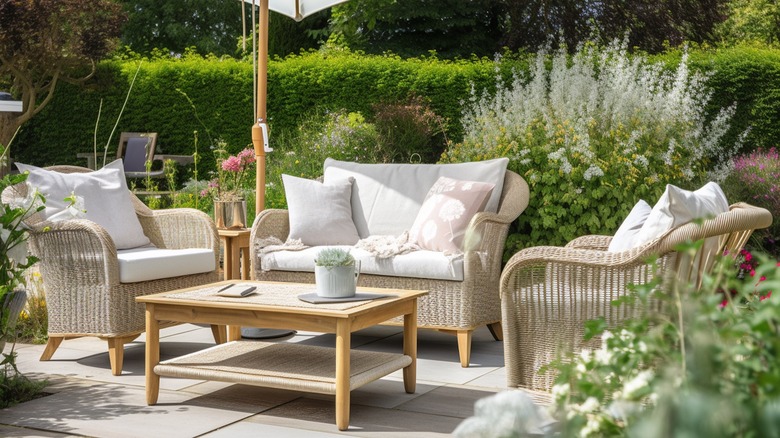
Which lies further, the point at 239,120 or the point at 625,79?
the point at 239,120

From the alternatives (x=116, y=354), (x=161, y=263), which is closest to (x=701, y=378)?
(x=116, y=354)

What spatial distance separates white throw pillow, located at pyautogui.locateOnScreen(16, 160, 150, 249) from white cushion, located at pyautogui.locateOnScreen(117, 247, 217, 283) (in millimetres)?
111

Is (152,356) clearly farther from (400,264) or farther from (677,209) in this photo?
(677,209)

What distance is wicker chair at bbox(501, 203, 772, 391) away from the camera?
2.97 meters

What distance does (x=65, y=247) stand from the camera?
4074 mm

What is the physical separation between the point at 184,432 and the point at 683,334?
2.24 m

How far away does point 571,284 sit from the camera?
3.12m

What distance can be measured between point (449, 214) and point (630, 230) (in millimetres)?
1246

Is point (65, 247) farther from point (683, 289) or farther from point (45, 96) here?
point (45, 96)

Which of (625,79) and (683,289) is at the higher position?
(625,79)

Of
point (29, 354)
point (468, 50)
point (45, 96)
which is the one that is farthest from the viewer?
point (468, 50)

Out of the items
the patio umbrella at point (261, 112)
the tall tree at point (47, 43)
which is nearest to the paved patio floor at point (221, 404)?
the patio umbrella at point (261, 112)

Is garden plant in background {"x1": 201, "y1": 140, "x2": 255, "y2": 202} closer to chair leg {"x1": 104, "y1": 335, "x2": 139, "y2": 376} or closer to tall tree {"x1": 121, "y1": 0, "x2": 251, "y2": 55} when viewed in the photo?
chair leg {"x1": 104, "y1": 335, "x2": 139, "y2": 376}

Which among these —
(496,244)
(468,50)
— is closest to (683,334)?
(496,244)
